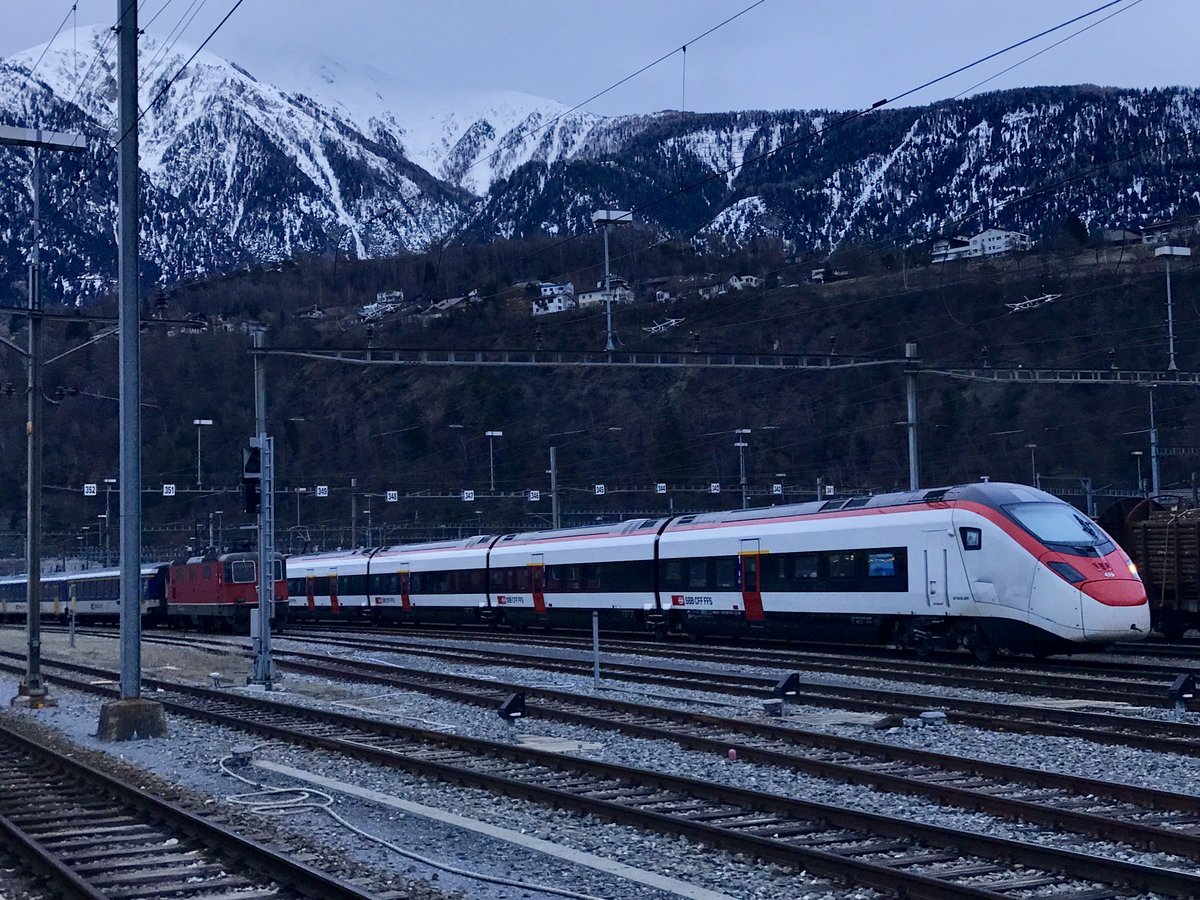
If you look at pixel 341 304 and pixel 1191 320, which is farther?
pixel 1191 320

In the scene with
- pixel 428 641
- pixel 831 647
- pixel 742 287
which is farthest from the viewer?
pixel 742 287

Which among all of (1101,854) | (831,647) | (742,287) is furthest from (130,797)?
(742,287)

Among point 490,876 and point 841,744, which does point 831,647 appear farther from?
point 490,876

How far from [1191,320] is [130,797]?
77548 mm

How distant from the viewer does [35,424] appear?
2362 centimetres

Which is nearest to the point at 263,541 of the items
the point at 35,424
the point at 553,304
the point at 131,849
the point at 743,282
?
the point at 35,424

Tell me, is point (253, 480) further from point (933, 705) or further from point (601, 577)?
point (601, 577)

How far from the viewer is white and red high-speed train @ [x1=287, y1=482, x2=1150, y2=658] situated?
23016 mm

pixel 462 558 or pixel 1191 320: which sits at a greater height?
pixel 1191 320

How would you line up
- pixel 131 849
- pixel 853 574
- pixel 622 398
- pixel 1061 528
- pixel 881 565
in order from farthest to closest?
pixel 622 398 → pixel 853 574 → pixel 881 565 → pixel 1061 528 → pixel 131 849

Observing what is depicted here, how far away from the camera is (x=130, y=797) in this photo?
12617 mm

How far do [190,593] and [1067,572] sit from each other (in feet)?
115

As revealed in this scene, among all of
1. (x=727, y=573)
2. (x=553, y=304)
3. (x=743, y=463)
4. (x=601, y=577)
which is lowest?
(x=601, y=577)

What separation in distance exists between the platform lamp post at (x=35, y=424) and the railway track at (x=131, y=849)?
897cm
